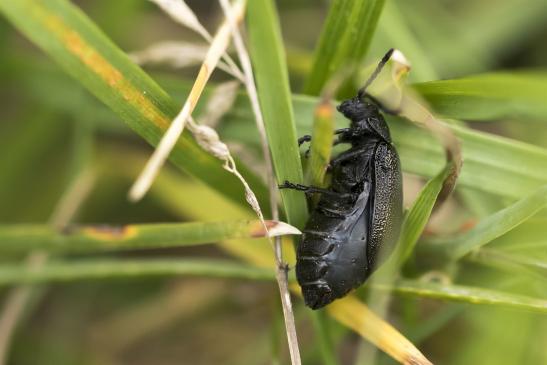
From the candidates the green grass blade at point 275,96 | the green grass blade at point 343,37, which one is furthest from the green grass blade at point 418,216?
the green grass blade at point 343,37

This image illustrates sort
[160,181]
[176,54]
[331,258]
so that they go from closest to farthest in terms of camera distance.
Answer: [331,258], [176,54], [160,181]

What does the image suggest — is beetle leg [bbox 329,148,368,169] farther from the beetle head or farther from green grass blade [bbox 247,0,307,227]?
green grass blade [bbox 247,0,307,227]

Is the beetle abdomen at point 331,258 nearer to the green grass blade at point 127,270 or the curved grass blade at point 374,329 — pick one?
the curved grass blade at point 374,329

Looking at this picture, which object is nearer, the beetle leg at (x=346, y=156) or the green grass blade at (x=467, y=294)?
the green grass blade at (x=467, y=294)

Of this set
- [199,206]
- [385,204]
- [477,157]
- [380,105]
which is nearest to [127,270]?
[199,206]

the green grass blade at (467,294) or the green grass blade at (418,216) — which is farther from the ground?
the green grass blade at (418,216)

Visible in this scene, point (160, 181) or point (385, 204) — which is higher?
point (160, 181)

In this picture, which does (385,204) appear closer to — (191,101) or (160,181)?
(191,101)
